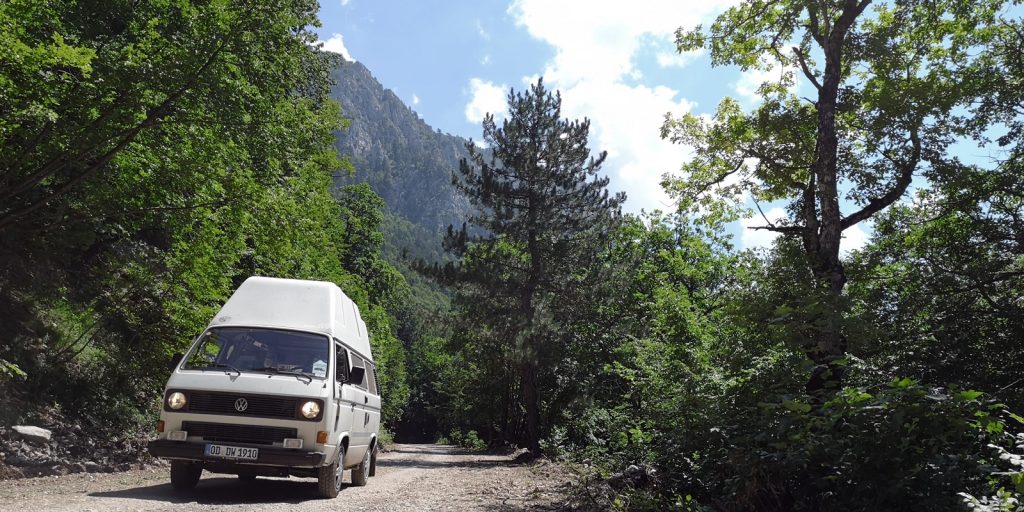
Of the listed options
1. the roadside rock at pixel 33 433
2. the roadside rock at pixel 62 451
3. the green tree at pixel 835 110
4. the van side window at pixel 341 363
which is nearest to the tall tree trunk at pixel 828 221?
the green tree at pixel 835 110

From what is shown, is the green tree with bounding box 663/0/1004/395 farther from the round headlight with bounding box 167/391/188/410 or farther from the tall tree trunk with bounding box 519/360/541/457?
the tall tree trunk with bounding box 519/360/541/457

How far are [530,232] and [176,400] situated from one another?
18.4 metres

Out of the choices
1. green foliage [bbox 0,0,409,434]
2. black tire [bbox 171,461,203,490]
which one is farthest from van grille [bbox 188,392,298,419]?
green foliage [bbox 0,0,409,434]

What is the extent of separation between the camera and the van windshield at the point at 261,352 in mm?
8859

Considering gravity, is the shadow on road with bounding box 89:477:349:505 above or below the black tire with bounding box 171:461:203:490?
below

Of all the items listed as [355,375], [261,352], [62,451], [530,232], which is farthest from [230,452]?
[530,232]

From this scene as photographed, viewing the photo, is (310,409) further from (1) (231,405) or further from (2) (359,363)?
(2) (359,363)

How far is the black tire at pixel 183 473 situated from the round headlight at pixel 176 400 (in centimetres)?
95

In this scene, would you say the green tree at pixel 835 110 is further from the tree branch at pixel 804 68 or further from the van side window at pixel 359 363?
the van side window at pixel 359 363

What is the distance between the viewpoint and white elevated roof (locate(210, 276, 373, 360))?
31.5 ft

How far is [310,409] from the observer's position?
8.40m

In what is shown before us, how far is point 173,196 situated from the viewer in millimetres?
12984

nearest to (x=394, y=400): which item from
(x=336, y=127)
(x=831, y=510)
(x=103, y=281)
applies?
(x=336, y=127)

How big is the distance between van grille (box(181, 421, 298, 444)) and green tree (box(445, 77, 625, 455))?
17.0 metres
